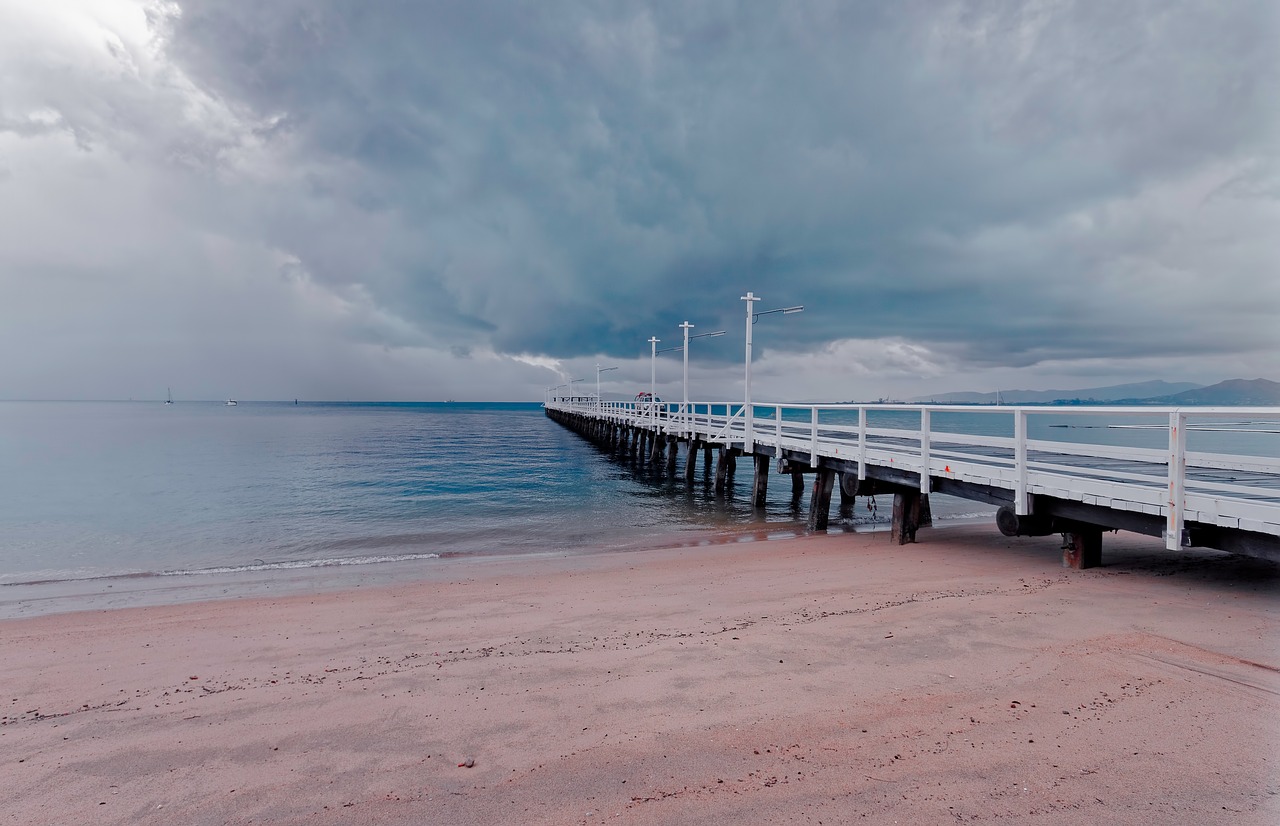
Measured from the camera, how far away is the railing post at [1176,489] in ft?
20.3

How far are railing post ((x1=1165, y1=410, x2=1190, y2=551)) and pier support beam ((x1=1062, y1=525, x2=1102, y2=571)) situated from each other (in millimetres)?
1594

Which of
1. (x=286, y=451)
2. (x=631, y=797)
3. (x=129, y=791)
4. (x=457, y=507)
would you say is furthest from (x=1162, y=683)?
(x=286, y=451)

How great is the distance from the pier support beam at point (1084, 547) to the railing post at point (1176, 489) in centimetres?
159

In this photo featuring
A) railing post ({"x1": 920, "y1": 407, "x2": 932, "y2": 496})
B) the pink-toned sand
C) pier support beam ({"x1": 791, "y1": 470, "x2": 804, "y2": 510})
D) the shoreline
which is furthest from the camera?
pier support beam ({"x1": 791, "y1": 470, "x2": 804, "y2": 510})

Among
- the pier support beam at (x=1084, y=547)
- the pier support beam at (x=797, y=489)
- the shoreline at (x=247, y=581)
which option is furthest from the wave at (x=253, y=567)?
the pier support beam at (x=797, y=489)

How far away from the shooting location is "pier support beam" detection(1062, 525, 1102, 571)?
7883mm

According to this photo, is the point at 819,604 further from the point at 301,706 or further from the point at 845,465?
the point at 845,465

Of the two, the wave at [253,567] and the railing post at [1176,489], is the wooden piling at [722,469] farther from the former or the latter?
Answer: the railing post at [1176,489]

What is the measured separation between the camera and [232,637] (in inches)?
265

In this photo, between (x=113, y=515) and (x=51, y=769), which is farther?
(x=113, y=515)

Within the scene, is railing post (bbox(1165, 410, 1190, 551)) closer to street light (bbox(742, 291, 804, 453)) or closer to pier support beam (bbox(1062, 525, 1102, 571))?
pier support beam (bbox(1062, 525, 1102, 571))

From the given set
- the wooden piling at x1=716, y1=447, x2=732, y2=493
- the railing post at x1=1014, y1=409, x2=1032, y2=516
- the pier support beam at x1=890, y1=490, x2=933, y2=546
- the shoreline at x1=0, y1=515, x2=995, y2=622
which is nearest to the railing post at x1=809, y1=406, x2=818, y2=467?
the shoreline at x1=0, y1=515, x2=995, y2=622

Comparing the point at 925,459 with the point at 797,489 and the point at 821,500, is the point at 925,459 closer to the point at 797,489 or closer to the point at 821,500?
the point at 821,500

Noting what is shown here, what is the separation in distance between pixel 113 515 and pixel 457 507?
33.1ft
